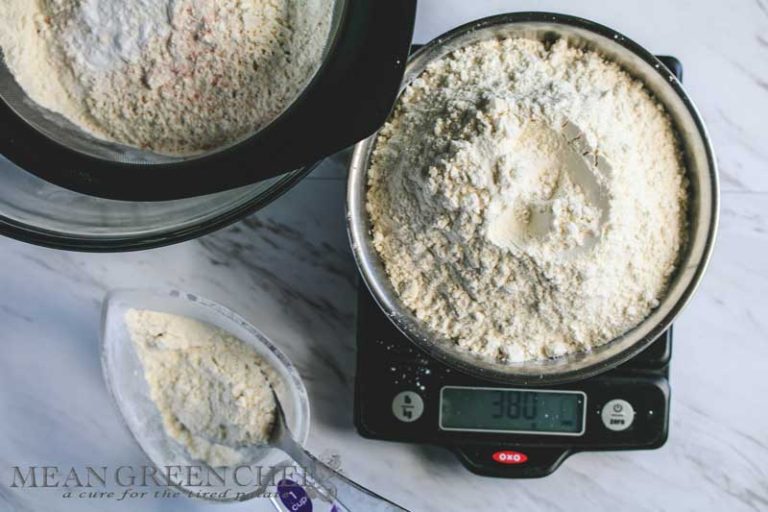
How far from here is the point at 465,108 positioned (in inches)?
26.1

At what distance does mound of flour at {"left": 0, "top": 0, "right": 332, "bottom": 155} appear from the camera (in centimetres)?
57

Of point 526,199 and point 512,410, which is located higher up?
point 526,199

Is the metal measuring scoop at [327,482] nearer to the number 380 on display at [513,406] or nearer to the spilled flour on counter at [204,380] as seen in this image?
the spilled flour on counter at [204,380]

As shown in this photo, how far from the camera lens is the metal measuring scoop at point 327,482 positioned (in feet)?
2.66

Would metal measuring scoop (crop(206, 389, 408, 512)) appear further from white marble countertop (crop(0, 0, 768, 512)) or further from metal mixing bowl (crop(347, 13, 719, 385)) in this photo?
metal mixing bowl (crop(347, 13, 719, 385))

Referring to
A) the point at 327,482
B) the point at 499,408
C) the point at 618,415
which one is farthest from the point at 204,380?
the point at 618,415

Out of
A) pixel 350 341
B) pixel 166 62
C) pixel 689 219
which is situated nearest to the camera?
pixel 166 62

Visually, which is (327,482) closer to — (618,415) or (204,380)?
(204,380)

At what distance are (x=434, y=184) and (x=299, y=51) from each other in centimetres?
15

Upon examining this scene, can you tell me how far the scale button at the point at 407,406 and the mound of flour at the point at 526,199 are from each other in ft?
0.33

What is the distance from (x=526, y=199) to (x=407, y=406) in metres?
0.26

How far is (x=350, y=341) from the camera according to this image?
892 mm

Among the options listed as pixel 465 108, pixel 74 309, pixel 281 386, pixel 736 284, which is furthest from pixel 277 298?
pixel 736 284

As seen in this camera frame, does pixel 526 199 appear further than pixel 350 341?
No
